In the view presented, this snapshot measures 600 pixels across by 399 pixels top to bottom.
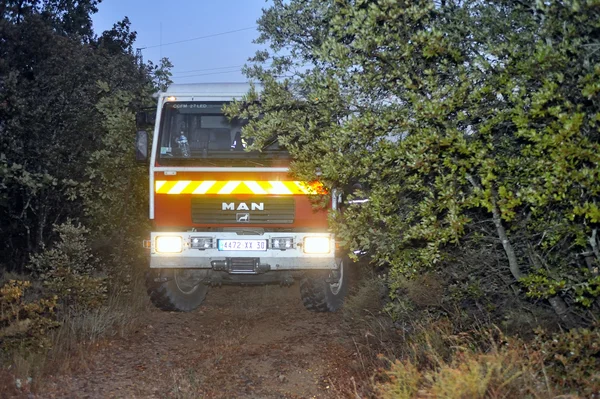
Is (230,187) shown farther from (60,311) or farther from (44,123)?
(44,123)

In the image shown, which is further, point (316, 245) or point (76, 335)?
point (316, 245)

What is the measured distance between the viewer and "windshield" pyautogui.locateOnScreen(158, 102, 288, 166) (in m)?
9.45

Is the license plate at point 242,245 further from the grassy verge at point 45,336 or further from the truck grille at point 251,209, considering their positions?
the grassy verge at point 45,336

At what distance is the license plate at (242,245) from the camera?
9195 millimetres

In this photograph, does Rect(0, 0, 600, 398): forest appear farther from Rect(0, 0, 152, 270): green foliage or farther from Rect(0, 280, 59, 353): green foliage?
Rect(0, 0, 152, 270): green foliage

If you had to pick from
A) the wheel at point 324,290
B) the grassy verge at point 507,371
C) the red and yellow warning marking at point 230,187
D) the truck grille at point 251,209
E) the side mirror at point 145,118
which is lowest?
the grassy verge at point 507,371

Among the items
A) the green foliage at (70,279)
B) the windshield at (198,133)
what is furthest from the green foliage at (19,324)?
the windshield at (198,133)

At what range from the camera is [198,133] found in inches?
376

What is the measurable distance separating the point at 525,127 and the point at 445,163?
643 mm

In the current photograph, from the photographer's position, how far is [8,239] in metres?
13.3

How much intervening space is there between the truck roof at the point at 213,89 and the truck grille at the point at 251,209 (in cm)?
124

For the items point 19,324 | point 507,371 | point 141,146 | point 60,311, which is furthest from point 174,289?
point 507,371

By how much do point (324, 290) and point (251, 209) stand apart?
1.48m

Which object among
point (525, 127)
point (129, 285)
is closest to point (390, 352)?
point (525, 127)
